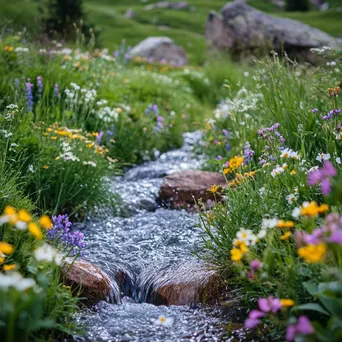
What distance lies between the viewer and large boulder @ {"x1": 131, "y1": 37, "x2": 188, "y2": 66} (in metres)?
20.2

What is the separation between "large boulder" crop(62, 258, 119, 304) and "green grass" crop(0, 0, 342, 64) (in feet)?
80.0

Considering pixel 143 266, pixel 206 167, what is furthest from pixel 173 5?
pixel 143 266

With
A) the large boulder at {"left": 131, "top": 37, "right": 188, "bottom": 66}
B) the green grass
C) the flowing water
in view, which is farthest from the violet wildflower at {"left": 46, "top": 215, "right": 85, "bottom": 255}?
the green grass

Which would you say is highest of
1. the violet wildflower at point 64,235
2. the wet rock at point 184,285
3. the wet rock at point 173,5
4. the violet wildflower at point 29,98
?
the violet wildflower at point 29,98

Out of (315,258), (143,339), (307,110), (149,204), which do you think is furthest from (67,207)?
(315,258)

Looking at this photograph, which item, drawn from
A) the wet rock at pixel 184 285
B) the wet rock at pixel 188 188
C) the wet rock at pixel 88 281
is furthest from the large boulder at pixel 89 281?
the wet rock at pixel 188 188

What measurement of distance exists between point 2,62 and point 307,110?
455 centimetres

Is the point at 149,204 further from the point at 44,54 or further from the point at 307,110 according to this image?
the point at 44,54

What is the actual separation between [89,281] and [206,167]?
3771 millimetres

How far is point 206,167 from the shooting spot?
278 inches

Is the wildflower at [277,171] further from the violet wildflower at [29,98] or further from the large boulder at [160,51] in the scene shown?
the large boulder at [160,51]

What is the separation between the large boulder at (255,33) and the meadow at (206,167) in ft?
24.1

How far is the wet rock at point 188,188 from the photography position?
19.3 ft

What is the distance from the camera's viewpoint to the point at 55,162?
197 inches
